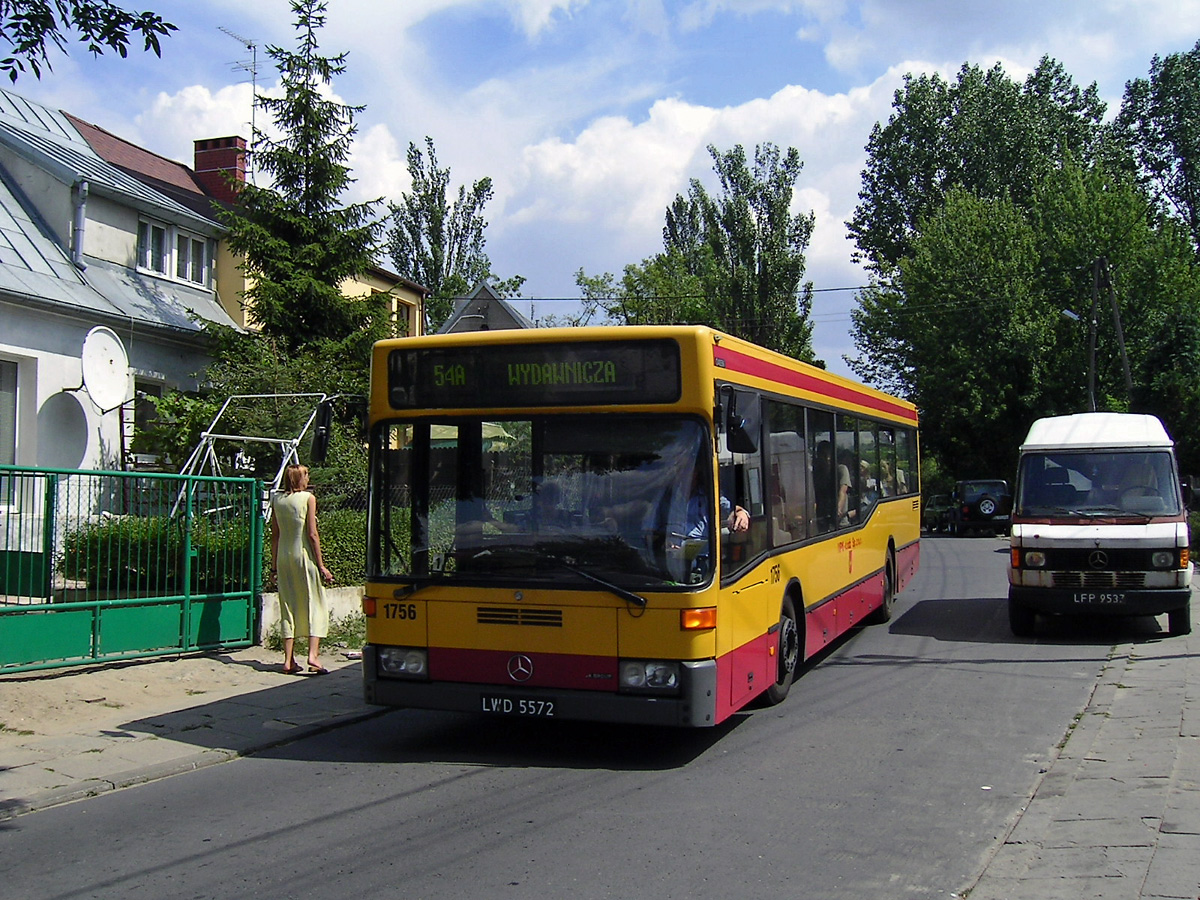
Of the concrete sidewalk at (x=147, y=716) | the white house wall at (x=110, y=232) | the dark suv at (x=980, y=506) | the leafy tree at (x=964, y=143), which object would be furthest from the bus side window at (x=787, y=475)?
the leafy tree at (x=964, y=143)

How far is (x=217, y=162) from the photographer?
29.5 meters

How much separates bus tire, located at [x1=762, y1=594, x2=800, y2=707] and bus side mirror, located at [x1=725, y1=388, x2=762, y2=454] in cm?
169

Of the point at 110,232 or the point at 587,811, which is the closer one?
the point at 587,811

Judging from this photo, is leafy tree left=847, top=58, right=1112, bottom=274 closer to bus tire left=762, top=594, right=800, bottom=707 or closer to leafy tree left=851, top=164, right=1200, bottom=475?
leafy tree left=851, top=164, right=1200, bottom=475

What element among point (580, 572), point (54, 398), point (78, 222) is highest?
point (78, 222)

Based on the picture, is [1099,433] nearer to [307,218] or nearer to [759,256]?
[307,218]

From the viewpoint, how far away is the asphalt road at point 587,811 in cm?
514

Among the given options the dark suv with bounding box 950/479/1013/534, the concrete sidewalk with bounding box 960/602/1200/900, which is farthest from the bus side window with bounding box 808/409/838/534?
the dark suv with bounding box 950/479/1013/534

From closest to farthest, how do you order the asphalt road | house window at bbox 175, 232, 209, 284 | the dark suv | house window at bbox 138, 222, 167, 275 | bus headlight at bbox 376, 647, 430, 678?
the asphalt road → bus headlight at bbox 376, 647, 430, 678 → house window at bbox 138, 222, 167, 275 → house window at bbox 175, 232, 209, 284 → the dark suv

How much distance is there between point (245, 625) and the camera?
11.6 metres

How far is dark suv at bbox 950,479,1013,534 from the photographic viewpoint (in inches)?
1400

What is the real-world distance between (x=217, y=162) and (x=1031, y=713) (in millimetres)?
26417

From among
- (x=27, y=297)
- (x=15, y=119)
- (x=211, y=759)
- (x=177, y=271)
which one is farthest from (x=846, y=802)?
(x=15, y=119)

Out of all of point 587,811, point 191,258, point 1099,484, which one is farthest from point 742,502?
point 191,258
